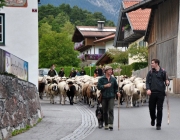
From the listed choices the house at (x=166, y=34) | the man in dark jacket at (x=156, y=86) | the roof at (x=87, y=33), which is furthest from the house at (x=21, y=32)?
the roof at (x=87, y=33)

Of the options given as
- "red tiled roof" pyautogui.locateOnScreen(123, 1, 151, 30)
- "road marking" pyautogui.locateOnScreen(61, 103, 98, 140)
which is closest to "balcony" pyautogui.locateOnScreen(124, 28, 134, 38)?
"red tiled roof" pyautogui.locateOnScreen(123, 1, 151, 30)

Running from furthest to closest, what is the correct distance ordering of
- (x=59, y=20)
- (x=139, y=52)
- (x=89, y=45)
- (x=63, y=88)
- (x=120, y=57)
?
(x=59, y=20) → (x=89, y=45) → (x=120, y=57) → (x=139, y=52) → (x=63, y=88)

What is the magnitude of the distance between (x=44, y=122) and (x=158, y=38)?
83.1ft

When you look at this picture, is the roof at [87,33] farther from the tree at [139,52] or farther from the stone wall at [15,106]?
the stone wall at [15,106]

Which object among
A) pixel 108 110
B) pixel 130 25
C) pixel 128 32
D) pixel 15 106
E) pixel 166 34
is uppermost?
pixel 130 25

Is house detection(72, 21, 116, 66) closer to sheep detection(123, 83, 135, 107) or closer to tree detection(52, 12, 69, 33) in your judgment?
tree detection(52, 12, 69, 33)

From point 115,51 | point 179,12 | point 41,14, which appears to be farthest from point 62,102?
point 41,14

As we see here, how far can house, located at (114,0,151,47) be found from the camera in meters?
56.7

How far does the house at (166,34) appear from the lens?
3444 centimetres

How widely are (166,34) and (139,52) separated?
15431mm

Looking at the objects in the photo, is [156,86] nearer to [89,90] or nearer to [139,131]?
[139,131]

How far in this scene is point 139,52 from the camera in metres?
53.6

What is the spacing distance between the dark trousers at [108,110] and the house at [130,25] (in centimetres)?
3928

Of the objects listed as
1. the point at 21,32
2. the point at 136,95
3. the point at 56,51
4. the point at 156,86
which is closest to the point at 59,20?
the point at 56,51
